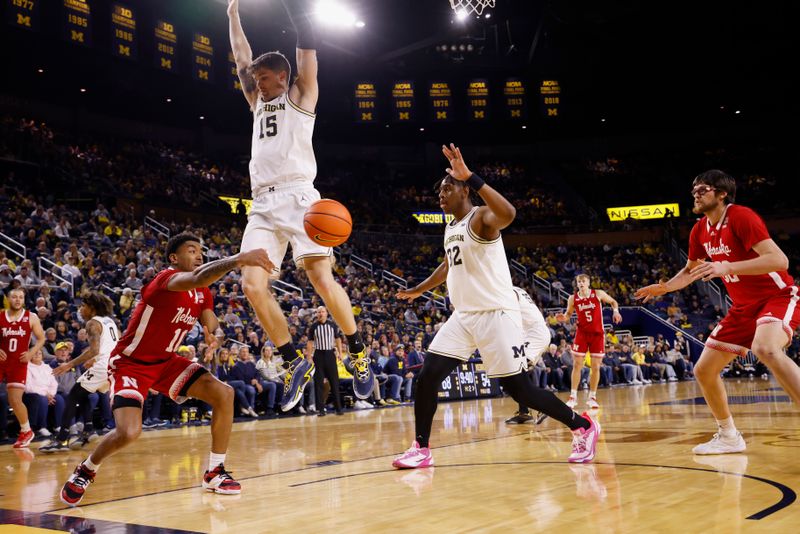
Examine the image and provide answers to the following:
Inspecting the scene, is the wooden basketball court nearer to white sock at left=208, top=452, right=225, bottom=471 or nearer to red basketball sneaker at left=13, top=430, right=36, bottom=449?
white sock at left=208, top=452, right=225, bottom=471

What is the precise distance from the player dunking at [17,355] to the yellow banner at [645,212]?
2864cm

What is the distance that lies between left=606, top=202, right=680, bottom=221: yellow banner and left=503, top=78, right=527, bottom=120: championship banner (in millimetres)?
6202

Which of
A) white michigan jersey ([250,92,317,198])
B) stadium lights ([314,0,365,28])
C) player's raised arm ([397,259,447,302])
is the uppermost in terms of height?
stadium lights ([314,0,365,28])

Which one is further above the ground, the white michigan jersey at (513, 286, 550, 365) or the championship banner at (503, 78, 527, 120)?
the championship banner at (503, 78, 527, 120)

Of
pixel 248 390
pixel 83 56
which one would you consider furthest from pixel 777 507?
pixel 83 56

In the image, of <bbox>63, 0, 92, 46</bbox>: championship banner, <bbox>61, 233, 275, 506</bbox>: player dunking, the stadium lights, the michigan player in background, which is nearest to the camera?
<bbox>61, 233, 275, 506</bbox>: player dunking

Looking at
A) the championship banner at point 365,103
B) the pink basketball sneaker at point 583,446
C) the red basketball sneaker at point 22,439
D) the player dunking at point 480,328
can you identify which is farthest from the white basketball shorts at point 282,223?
the championship banner at point 365,103

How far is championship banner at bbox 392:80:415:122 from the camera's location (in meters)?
32.5

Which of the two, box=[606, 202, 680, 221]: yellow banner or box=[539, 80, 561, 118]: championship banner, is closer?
box=[606, 202, 680, 221]: yellow banner

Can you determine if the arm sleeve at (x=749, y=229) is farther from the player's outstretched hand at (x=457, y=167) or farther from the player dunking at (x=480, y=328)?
the player's outstretched hand at (x=457, y=167)

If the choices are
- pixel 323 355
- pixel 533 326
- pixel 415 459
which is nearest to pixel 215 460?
pixel 415 459

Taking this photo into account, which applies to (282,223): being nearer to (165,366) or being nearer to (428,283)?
(165,366)

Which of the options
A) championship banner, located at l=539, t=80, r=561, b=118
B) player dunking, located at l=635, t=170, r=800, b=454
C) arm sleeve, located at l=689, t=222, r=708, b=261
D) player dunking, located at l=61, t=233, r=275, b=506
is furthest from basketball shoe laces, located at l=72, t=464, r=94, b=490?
championship banner, located at l=539, t=80, r=561, b=118

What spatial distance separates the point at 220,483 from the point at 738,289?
3955mm
